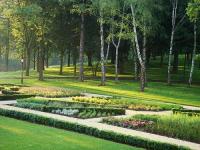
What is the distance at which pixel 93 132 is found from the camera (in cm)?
1966

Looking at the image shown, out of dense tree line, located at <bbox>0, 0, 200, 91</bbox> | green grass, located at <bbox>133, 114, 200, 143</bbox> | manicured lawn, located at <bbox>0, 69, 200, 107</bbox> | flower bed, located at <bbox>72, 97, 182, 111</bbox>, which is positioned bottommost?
manicured lawn, located at <bbox>0, 69, 200, 107</bbox>

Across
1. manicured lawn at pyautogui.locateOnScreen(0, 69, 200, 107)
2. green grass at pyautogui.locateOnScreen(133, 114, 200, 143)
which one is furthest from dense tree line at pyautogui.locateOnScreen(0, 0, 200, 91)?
green grass at pyautogui.locateOnScreen(133, 114, 200, 143)

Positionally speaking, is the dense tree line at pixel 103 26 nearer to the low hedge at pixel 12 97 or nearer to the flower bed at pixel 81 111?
the low hedge at pixel 12 97

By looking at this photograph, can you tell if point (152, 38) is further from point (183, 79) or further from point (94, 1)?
point (94, 1)

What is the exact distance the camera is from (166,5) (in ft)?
173

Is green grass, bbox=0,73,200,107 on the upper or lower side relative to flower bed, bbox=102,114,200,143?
lower

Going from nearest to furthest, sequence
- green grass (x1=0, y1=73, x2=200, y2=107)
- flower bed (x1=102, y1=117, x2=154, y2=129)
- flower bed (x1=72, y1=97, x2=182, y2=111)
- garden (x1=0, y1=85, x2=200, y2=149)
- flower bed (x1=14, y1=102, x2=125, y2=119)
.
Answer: garden (x1=0, y1=85, x2=200, y2=149), flower bed (x1=102, y1=117, x2=154, y2=129), flower bed (x1=14, y1=102, x2=125, y2=119), flower bed (x1=72, y1=97, x2=182, y2=111), green grass (x1=0, y1=73, x2=200, y2=107)

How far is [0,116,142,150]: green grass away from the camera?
1627 cm

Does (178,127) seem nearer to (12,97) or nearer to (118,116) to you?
(118,116)

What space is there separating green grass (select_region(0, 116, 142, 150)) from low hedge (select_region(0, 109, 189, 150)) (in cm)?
49

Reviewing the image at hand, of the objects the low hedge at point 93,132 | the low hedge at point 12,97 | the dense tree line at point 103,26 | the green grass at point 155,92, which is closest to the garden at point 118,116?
the low hedge at point 93,132

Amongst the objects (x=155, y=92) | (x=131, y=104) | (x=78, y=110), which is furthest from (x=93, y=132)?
(x=155, y=92)

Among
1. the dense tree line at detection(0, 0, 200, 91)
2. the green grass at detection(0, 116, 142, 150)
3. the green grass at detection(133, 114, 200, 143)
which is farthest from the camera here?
the dense tree line at detection(0, 0, 200, 91)

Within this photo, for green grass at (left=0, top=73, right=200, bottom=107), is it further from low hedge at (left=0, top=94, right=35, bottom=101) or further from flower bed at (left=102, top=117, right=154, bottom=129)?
flower bed at (left=102, top=117, right=154, bottom=129)
